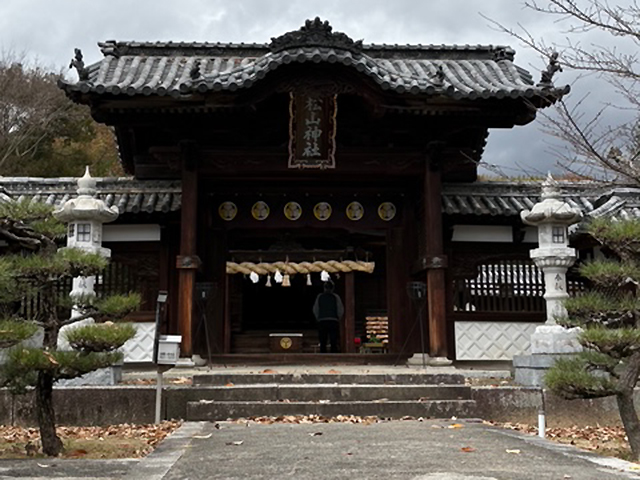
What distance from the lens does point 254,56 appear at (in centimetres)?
1497

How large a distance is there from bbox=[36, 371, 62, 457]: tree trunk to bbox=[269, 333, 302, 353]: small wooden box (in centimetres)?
1185

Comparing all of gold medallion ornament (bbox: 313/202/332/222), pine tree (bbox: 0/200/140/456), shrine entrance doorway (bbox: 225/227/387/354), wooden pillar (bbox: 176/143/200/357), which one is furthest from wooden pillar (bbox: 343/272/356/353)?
pine tree (bbox: 0/200/140/456)

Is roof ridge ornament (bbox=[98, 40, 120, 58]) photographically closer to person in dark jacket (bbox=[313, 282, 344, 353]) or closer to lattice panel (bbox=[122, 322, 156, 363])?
lattice panel (bbox=[122, 322, 156, 363])

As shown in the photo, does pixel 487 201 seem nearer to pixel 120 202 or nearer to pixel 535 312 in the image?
pixel 535 312

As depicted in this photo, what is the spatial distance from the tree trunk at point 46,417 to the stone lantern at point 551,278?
6.24 metres

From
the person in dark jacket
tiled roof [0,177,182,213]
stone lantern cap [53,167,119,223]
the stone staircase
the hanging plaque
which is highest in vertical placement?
the hanging plaque

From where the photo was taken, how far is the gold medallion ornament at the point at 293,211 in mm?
13773

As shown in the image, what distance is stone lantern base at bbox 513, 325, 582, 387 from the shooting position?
953 centimetres

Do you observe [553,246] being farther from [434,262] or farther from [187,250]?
[187,250]

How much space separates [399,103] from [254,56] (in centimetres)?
468

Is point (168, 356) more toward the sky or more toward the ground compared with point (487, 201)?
more toward the ground

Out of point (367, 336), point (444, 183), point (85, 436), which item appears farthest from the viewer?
point (367, 336)

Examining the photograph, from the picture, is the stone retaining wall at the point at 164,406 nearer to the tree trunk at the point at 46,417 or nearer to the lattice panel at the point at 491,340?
the tree trunk at the point at 46,417

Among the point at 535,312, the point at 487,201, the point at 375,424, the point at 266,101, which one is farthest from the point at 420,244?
the point at 375,424
